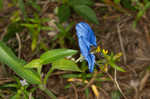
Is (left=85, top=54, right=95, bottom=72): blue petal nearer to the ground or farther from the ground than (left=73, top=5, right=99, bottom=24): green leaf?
nearer to the ground

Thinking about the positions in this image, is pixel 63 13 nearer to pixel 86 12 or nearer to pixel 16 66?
pixel 86 12

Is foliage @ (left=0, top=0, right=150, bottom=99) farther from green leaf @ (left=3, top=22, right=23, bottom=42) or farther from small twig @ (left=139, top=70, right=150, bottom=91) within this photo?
small twig @ (left=139, top=70, right=150, bottom=91)

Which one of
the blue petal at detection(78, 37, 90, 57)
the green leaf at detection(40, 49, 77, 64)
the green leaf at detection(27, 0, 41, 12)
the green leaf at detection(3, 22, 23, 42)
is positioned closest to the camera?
the blue petal at detection(78, 37, 90, 57)

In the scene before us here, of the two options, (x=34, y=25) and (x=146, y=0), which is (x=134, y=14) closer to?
(x=146, y=0)

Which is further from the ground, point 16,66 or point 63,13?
point 63,13

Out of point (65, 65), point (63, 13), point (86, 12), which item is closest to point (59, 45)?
point (63, 13)

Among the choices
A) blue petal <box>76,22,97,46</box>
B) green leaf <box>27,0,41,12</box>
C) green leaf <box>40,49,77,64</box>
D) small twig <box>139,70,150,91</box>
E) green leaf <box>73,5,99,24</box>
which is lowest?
small twig <box>139,70,150,91</box>

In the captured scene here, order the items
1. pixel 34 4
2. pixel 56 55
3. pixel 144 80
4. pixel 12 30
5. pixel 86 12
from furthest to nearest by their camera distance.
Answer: pixel 34 4 → pixel 12 30 → pixel 144 80 → pixel 86 12 → pixel 56 55

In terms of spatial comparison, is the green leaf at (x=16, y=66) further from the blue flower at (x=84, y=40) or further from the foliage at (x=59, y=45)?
the blue flower at (x=84, y=40)

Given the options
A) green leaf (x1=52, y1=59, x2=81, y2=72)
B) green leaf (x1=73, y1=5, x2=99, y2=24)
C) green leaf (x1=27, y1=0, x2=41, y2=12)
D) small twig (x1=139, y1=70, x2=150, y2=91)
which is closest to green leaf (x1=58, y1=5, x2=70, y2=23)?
green leaf (x1=73, y1=5, x2=99, y2=24)

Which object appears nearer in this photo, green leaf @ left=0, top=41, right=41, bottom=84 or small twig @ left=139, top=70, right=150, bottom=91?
green leaf @ left=0, top=41, right=41, bottom=84

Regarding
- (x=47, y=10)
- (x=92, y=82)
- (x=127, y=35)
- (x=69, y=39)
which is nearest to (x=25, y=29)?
(x=47, y=10)

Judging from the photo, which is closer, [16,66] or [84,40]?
[84,40]
